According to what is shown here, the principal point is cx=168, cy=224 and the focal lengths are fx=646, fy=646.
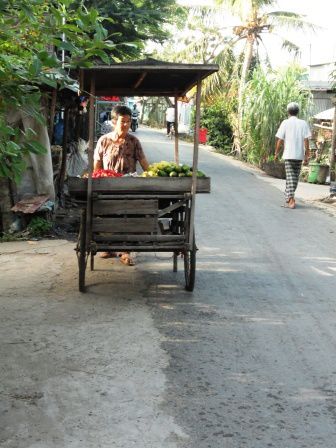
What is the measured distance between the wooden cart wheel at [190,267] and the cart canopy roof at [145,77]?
1662mm

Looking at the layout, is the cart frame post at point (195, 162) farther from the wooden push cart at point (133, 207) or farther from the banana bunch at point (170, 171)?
the banana bunch at point (170, 171)

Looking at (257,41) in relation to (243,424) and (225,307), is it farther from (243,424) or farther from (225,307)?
(243,424)

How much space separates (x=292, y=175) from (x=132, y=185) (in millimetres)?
6752

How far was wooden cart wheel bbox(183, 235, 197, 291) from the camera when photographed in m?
6.19

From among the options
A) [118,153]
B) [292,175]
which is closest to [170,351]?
[118,153]

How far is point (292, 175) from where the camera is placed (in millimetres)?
12258

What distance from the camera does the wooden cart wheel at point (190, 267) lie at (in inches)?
244

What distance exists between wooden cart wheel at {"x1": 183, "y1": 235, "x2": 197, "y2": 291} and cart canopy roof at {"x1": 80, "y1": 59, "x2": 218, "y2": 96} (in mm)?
1662

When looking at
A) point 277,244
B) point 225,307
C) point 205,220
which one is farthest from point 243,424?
point 205,220

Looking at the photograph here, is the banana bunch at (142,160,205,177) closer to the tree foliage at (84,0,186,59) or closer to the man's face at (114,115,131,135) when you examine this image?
the man's face at (114,115,131,135)

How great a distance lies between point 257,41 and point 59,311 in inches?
961

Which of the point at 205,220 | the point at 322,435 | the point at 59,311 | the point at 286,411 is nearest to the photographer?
the point at 322,435

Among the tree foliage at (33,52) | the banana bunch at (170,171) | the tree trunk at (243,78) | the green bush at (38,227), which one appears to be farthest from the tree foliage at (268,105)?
the tree foliage at (33,52)

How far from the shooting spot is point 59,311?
5.76 metres
